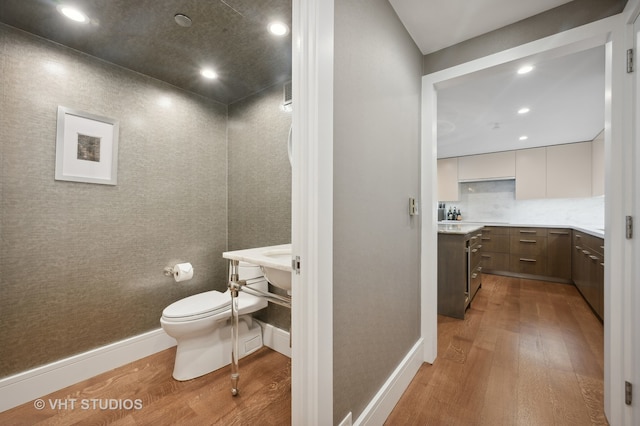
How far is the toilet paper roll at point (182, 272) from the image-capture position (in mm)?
2025

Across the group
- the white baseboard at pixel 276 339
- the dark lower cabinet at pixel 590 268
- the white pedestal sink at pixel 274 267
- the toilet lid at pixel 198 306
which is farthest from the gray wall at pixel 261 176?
the dark lower cabinet at pixel 590 268

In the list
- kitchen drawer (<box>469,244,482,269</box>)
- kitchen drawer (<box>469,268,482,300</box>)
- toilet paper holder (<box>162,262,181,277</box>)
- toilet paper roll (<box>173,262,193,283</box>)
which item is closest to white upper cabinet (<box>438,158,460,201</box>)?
kitchen drawer (<box>469,244,482,269</box>)

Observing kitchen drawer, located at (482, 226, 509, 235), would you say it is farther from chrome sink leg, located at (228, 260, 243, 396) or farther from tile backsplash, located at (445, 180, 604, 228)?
chrome sink leg, located at (228, 260, 243, 396)

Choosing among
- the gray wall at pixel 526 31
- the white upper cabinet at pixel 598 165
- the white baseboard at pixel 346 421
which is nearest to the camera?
the white baseboard at pixel 346 421

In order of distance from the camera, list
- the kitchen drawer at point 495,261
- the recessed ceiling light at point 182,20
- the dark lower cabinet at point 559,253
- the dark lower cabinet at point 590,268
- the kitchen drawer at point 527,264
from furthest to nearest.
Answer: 1. the kitchen drawer at point 495,261
2. the kitchen drawer at point 527,264
3. the dark lower cabinet at point 559,253
4. the dark lower cabinet at point 590,268
5. the recessed ceiling light at point 182,20

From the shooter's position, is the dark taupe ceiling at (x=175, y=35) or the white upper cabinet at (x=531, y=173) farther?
the white upper cabinet at (x=531, y=173)

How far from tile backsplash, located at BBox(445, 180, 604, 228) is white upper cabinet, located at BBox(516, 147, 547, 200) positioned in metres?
0.31

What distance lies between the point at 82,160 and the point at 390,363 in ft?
7.94

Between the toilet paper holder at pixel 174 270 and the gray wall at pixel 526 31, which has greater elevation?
the gray wall at pixel 526 31

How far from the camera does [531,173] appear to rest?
169 inches

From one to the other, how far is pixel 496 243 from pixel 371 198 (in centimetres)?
434

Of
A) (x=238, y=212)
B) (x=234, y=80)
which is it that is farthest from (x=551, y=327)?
(x=234, y=80)

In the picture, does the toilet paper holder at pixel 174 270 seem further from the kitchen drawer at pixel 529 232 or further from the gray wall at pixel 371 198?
the kitchen drawer at pixel 529 232

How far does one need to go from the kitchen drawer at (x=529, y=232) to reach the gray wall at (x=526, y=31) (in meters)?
3.71
